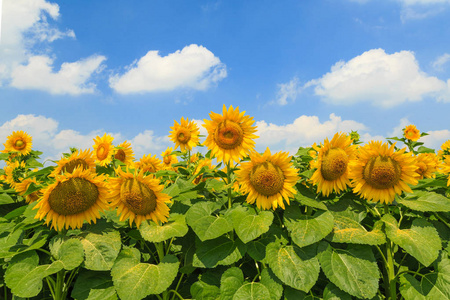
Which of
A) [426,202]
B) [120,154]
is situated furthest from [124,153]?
[426,202]

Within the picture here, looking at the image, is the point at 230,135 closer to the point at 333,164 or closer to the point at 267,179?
the point at 267,179

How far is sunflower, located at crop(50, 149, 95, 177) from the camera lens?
2.97 meters

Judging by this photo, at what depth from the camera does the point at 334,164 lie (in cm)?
289

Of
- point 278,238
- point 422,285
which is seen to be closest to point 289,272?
point 278,238

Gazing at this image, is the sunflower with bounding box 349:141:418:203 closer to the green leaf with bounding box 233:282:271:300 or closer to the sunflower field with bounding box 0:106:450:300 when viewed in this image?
the sunflower field with bounding box 0:106:450:300

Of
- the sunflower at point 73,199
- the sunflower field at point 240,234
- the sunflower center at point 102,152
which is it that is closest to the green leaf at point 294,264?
the sunflower field at point 240,234

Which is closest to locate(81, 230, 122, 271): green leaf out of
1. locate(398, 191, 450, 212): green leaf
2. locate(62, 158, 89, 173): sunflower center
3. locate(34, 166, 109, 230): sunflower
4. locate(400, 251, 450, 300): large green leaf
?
locate(34, 166, 109, 230): sunflower

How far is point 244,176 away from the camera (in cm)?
279

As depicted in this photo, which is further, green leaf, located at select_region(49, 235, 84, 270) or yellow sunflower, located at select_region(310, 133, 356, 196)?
yellow sunflower, located at select_region(310, 133, 356, 196)

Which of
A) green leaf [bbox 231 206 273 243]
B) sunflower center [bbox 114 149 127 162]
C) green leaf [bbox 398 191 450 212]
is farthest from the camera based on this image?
sunflower center [bbox 114 149 127 162]

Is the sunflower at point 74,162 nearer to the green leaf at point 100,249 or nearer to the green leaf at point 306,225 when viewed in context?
the green leaf at point 100,249

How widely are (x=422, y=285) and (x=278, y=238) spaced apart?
49.8 inches

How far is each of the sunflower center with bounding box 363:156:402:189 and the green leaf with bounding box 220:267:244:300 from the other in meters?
1.39

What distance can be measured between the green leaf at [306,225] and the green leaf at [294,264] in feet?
0.46
